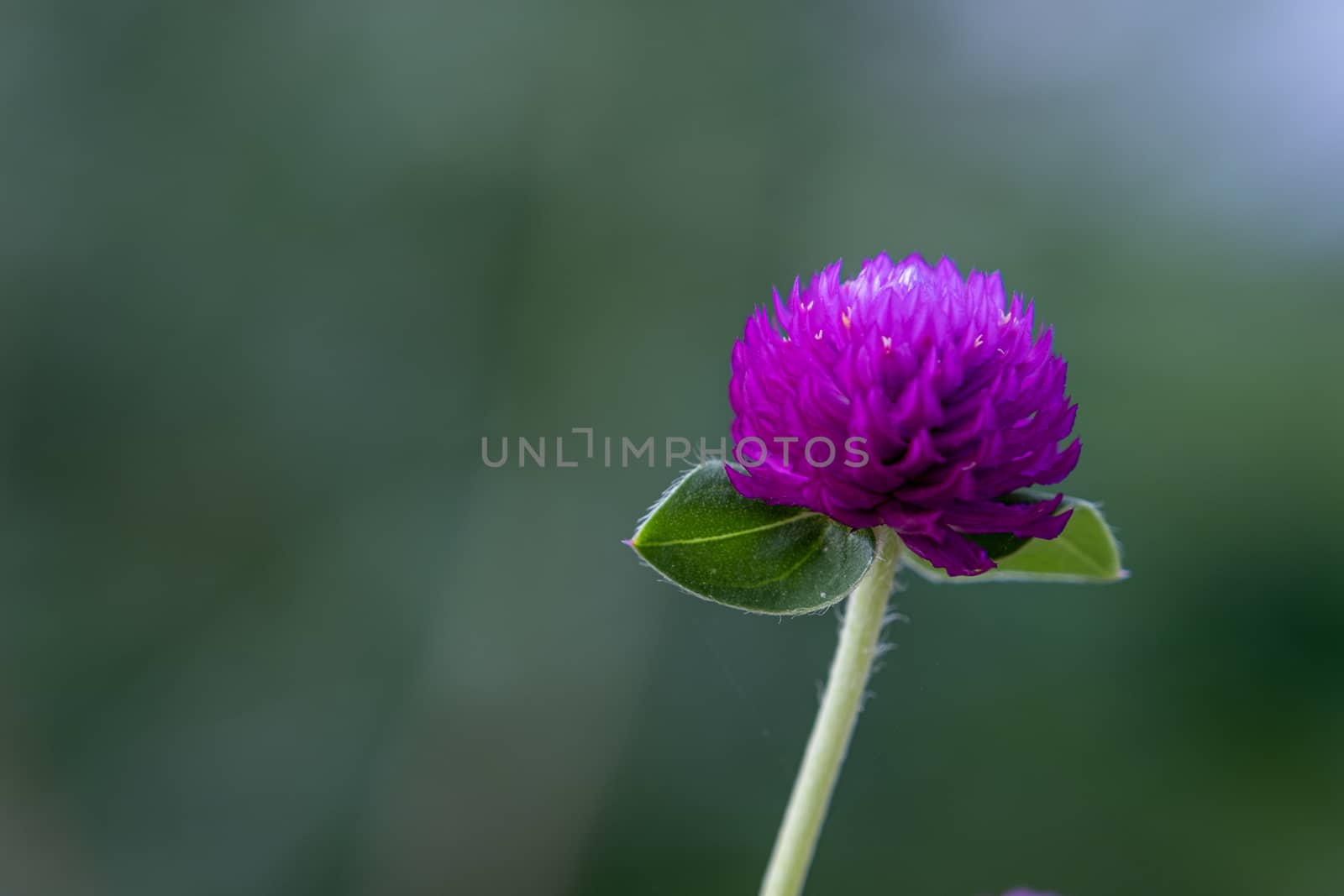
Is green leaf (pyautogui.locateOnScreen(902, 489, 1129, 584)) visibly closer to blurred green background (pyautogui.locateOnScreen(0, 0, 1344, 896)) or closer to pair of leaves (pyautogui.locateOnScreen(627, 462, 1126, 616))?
pair of leaves (pyautogui.locateOnScreen(627, 462, 1126, 616))

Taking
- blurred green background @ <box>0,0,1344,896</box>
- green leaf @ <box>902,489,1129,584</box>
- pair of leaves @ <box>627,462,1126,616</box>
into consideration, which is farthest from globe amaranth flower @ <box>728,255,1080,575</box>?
blurred green background @ <box>0,0,1344,896</box>

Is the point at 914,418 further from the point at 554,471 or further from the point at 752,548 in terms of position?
the point at 554,471

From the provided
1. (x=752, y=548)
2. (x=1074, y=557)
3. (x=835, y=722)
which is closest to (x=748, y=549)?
(x=752, y=548)

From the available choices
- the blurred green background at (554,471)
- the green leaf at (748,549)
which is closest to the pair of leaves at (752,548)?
the green leaf at (748,549)

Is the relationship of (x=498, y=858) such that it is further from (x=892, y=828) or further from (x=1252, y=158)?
(x=1252, y=158)

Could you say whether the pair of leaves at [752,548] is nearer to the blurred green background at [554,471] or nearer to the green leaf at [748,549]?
the green leaf at [748,549]

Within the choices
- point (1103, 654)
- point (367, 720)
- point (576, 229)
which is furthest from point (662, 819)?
point (576, 229)
